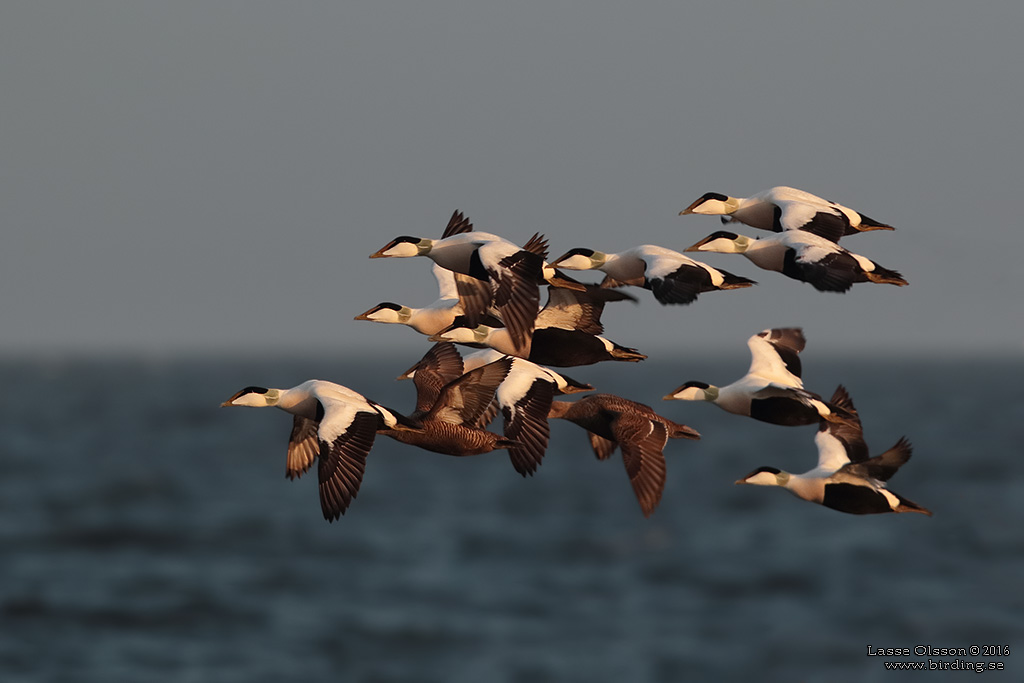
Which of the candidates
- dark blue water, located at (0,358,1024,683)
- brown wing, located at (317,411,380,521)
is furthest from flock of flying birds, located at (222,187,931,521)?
dark blue water, located at (0,358,1024,683)

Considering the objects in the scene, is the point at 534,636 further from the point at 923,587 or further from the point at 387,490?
the point at 387,490

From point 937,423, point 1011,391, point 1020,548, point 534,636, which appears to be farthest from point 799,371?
point 1011,391

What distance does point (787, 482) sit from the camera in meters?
9.89

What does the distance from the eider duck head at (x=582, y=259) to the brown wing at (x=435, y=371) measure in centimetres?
128

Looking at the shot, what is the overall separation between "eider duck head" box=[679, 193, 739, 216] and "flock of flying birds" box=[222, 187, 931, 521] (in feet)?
0.05

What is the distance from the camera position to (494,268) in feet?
Answer: 29.0

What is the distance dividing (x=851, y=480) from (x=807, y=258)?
6.49ft

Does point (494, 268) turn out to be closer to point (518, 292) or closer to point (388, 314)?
point (518, 292)

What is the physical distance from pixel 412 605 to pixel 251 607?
711cm

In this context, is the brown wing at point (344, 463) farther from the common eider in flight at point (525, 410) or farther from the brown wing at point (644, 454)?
the brown wing at point (644, 454)

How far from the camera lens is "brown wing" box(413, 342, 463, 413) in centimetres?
1031

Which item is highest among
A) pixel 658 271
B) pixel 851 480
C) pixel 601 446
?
pixel 658 271

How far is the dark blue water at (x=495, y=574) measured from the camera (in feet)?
159

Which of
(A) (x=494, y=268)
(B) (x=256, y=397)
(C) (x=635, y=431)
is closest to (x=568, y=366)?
(C) (x=635, y=431)
